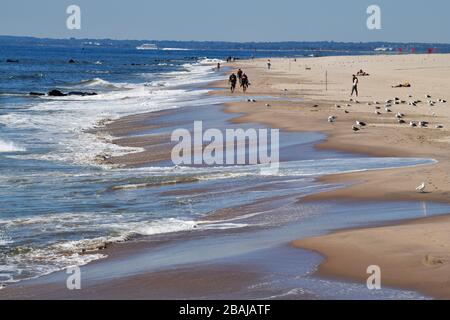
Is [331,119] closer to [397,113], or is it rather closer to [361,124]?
[361,124]

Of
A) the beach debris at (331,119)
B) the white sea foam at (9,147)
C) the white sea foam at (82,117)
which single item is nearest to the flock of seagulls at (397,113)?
the beach debris at (331,119)

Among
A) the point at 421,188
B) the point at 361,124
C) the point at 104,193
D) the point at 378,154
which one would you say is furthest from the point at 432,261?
the point at 361,124

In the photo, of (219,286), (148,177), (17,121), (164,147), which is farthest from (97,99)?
(219,286)

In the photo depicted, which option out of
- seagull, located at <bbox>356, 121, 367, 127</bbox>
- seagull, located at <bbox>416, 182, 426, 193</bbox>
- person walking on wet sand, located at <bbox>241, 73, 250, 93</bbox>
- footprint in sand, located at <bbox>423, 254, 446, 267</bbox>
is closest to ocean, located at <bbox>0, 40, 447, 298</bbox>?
seagull, located at <bbox>416, 182, 426, 193</bbox>

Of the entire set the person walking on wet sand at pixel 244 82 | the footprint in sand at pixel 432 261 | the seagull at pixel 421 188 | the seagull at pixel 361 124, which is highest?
the person walking on wet sand at pixel 244 82

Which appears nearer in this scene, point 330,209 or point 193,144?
point 330,209

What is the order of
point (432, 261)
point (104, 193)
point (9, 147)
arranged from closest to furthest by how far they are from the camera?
point (432, 261) < point (104, 193) < point (9, 147)

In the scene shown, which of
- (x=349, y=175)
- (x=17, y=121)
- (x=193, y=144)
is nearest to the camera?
(x=349, y=175)

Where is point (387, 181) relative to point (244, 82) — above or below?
below

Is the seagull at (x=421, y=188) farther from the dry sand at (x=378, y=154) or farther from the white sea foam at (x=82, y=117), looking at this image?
the white sea foam at (x=82, y=117)

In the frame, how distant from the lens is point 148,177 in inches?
651

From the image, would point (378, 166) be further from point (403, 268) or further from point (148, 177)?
point (403, 268)

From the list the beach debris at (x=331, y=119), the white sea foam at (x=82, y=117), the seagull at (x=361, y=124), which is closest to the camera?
the white sea foam at (x=82, y=117)

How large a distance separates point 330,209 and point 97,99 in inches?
1341
